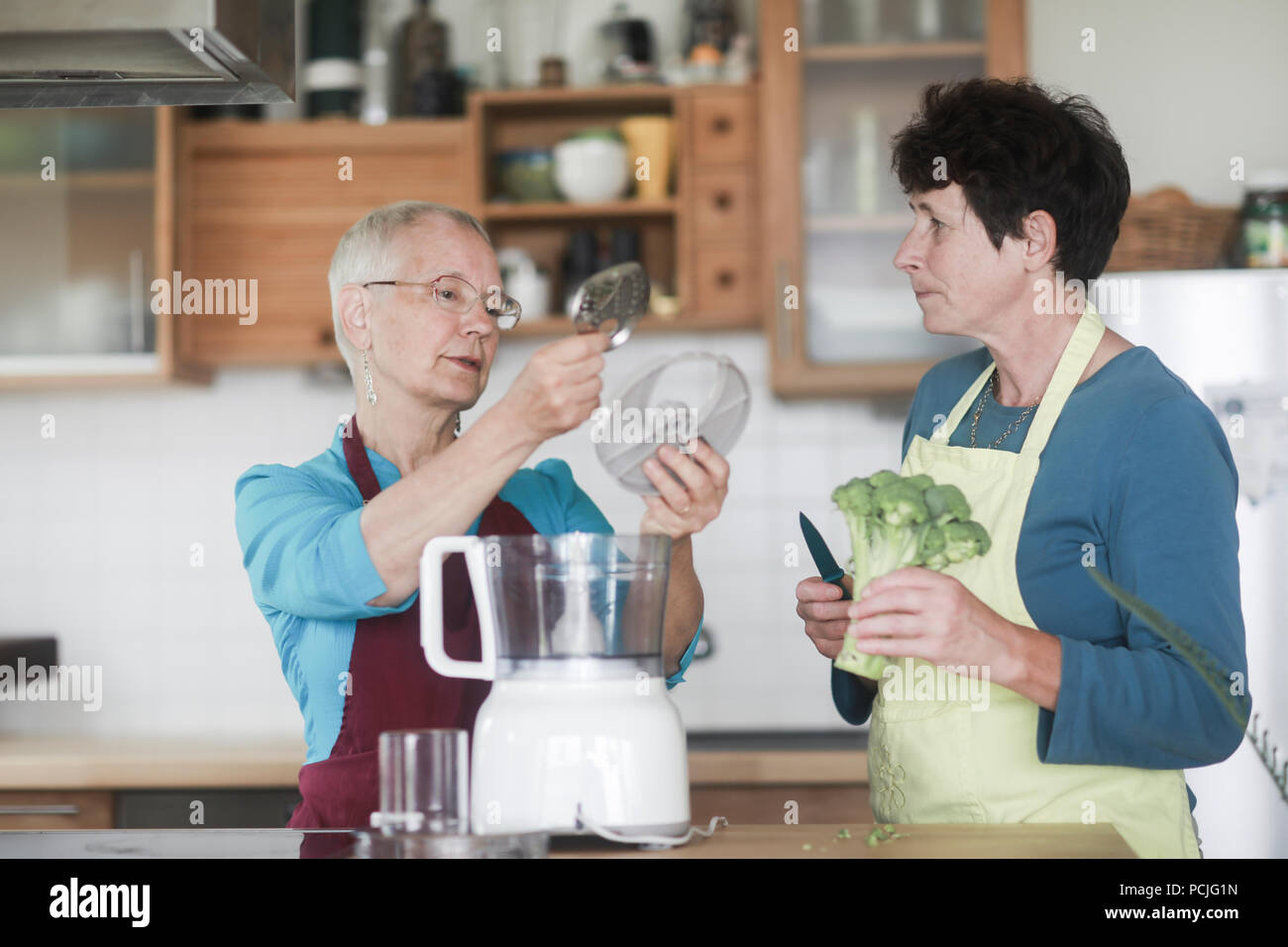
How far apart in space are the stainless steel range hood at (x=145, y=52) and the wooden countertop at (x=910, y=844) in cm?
75

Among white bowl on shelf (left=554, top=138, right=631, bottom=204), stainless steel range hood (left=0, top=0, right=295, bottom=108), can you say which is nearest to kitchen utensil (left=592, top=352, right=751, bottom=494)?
stainless steel range hood (left=0, top=0, right=295, bottom=108)

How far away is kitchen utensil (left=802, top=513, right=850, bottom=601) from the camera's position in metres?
1.26

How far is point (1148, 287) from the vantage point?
7.84 ft

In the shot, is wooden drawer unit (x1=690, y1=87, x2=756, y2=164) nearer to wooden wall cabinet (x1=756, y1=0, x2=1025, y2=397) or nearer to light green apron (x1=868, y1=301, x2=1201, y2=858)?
wooden wall cabinet (x1=756, y1=0, x2=1025, y2=397)

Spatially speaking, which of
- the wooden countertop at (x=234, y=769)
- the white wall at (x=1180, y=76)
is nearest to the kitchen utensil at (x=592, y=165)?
the white wall at (x=1180, y=76)

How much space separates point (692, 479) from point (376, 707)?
1.26ft

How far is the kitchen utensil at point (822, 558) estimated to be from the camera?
1.26 metres

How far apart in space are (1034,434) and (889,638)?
345mm

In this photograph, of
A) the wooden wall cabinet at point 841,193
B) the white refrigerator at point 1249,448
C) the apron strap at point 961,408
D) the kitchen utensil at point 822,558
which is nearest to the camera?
the kitchen utensil at point 822,558

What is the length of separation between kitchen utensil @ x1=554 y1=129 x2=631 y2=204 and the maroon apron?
5.51 ft

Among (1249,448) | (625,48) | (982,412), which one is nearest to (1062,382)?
(982,412)

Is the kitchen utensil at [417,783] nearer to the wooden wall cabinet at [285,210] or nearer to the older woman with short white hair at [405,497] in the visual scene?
the older woman with short white hair at [405,497]
